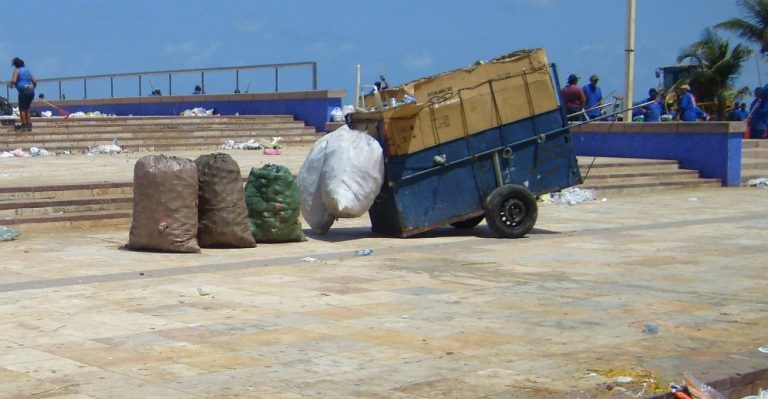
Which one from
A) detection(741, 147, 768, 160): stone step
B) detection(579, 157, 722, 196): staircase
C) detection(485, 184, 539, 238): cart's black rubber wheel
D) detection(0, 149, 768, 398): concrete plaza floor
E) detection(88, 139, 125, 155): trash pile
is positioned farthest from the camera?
detection(741, 147, 768, 160): stone step

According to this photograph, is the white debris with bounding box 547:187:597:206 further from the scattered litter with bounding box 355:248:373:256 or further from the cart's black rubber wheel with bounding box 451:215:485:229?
the scattered litter with bounding box 355:248:373:256

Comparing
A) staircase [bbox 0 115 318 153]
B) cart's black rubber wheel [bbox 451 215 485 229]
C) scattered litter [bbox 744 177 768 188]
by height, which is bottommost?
cart's black rubber wheel [bbox 451 215 485 229]

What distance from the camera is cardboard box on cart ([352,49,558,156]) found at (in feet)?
44.0

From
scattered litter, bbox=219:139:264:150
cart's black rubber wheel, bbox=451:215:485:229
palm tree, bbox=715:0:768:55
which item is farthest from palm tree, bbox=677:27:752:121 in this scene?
cart's black rubber wheel, bbox=451:215:485:229

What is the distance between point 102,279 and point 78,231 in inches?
156

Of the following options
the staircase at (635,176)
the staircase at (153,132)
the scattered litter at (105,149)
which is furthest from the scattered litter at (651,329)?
the staircase at (153,132)

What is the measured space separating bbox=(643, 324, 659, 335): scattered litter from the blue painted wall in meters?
14.4

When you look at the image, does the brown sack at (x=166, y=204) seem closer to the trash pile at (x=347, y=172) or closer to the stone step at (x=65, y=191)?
the trash pile at (x=347, y=172)

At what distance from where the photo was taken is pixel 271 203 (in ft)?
43.2

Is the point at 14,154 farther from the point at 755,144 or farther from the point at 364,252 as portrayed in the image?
the point at 755,144

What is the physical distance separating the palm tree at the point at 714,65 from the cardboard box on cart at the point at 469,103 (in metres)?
24.2

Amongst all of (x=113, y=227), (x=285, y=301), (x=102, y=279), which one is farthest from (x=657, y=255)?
(x=113, y=227)

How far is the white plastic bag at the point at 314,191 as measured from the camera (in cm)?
1365

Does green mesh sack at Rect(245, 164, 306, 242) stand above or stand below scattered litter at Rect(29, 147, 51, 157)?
below
